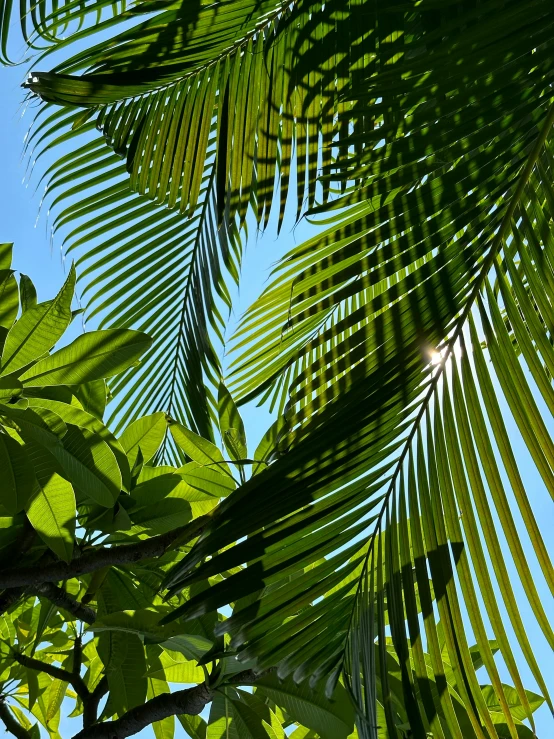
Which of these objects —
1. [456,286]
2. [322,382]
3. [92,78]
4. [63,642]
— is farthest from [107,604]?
[92,78]

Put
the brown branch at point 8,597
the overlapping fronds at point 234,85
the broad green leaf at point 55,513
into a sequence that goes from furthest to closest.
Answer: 1. the overlapping fronds at point 234,85
2. the brown branch at point 8,597
3. the broad green leaf at point 55,513

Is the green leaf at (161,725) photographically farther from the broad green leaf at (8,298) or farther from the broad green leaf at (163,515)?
the broad green leaf at (8,298)

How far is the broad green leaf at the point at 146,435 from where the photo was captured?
0.97 meters

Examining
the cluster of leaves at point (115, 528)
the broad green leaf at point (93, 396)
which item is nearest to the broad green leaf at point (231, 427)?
the cluster of leaves at point (115, 528)

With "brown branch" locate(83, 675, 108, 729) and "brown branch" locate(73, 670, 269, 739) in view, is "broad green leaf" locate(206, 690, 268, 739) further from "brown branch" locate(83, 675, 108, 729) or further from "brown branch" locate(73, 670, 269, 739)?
"brown branch" locate(83, 675, 108, 729)

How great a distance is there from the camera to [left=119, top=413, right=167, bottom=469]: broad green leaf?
97 centimetres

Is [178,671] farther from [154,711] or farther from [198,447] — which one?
[198,447]

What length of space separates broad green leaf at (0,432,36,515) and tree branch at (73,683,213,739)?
254 mm

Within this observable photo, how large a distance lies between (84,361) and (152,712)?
38 centimetres

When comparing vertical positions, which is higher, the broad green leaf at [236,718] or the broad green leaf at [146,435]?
the broad green leaf at [146,435]

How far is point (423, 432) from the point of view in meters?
0.79

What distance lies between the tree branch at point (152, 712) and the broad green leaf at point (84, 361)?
0.35 metres

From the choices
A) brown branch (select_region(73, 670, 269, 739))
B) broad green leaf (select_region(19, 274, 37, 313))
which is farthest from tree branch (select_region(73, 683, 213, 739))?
broad green leaf (select_region(19, 274, 37, 313))

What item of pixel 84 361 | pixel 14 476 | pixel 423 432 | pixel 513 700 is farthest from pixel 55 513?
pixel 513 700
